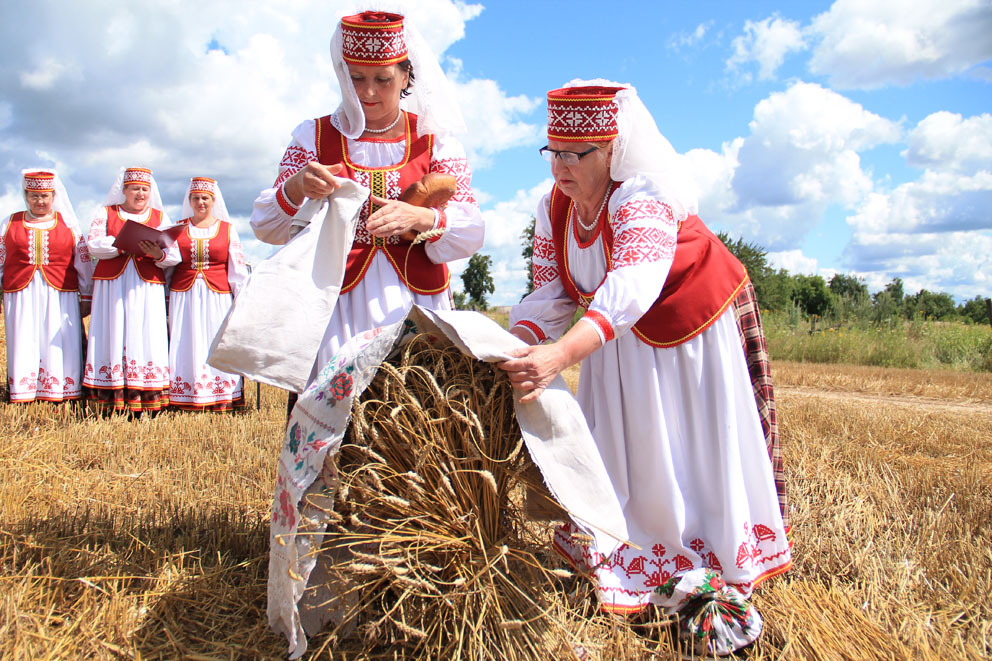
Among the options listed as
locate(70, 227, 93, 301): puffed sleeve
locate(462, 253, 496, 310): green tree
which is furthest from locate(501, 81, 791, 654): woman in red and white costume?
locate(462, 253, 496, 310): green tree

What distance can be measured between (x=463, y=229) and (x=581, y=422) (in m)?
1.03

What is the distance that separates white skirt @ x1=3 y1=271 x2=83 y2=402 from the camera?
684 cm

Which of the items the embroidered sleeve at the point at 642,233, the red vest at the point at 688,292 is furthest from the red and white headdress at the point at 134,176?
the embroidered sleeve at the point at 642,233

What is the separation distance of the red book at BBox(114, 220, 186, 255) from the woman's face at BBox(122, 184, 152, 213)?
58cm

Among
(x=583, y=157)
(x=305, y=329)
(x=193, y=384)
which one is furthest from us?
(x=193, y=384)

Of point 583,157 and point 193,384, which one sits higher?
point 583,157

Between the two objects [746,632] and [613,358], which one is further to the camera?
[613,358]

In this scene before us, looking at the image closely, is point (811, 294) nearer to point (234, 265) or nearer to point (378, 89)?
point (234, 265)

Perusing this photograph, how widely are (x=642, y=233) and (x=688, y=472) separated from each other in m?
1.03

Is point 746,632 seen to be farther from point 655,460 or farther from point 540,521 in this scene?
point 540,521

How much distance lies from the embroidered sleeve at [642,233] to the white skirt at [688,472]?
0.44 meters

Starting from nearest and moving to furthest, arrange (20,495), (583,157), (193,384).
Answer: (583,157) → (20,495) → (193,384)

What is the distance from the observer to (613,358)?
2.90m

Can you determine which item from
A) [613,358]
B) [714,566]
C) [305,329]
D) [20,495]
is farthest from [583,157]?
[20,495]
